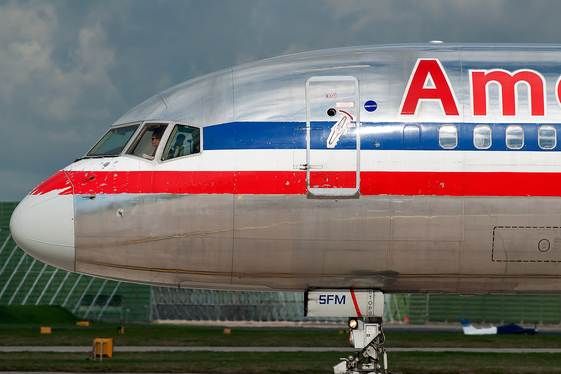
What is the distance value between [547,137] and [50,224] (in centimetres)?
784

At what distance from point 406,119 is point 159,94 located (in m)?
4.27

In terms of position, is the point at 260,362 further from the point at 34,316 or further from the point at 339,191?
the point at 34,316

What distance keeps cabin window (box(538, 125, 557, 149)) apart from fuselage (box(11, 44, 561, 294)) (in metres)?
0.02

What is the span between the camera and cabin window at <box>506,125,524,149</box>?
9.45 m

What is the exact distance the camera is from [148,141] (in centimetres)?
994

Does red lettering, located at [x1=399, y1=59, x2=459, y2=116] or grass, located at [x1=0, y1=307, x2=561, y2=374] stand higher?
red lettering, located at [x1=399, y1=59, x2=459, y2=116]

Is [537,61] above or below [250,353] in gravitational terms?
above

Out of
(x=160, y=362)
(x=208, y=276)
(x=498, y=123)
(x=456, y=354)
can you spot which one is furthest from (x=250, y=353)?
(x=498, y=123)

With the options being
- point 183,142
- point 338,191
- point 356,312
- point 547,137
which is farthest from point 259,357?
point 547,137

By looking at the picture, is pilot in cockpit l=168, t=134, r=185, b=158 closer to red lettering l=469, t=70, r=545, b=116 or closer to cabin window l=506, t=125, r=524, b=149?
red lettering l=469, t=70, r=545, b=116

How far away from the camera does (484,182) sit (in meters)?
9.37

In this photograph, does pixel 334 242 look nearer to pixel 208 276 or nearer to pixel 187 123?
pixel 208 276

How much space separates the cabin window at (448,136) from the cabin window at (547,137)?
4.35 feet

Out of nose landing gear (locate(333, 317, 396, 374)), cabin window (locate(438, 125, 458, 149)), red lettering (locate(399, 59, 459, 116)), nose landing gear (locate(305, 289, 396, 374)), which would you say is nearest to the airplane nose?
nose landing gear (locate(305, 289, 396, 374))
